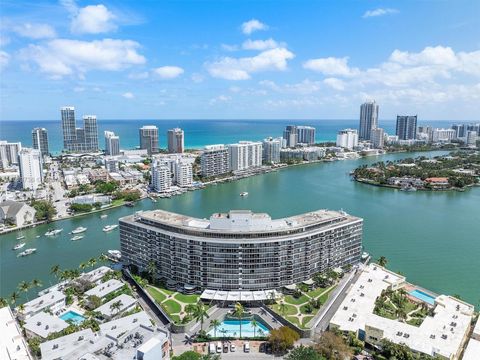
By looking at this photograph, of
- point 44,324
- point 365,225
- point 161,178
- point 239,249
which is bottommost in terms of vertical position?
point 44,324

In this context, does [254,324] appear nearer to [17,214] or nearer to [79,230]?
[79,230]

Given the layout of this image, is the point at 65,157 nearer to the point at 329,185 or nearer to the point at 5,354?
the point at 329,185

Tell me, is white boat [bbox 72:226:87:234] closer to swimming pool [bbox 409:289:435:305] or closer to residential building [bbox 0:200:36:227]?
residential building [bbox 0:200:36:227]

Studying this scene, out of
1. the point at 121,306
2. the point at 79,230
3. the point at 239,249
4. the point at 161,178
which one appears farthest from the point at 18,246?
the point at 161,178

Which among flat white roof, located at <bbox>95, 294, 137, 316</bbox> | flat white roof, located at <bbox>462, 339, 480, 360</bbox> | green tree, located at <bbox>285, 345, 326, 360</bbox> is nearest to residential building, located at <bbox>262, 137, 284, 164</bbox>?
flat white roof, located at <bbox>95, 294, 137, 316</bbox>

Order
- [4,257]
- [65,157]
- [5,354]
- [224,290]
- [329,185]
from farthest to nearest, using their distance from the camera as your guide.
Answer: [65,157], [329,185], [4,257], [224,290], [5,354]

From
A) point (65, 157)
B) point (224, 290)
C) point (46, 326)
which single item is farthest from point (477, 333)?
point (65, 157)
